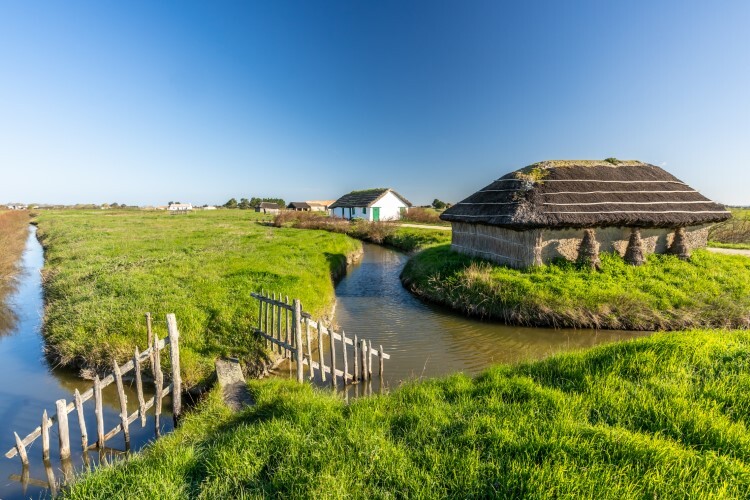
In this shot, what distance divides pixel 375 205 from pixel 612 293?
40967mm

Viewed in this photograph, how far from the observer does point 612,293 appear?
1327cm

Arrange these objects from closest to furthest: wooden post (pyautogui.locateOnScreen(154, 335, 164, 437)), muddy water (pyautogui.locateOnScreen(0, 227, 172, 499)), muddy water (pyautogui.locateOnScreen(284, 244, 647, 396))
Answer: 1. muddy water (pyautogui.locateOnScreen(0, 227, 172, 499))
2. wooden post (pyautogui.locateOnScreen(154, 335, 164, 437))
3. muddy water (pyautogui.locateOnScreen(284, 244, 647, 396))

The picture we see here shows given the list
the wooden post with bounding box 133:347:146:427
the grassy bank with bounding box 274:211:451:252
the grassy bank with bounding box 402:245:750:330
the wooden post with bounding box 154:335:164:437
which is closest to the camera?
the wooden post with bounding box 133:347:146:427

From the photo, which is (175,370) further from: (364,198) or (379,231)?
(364,198)

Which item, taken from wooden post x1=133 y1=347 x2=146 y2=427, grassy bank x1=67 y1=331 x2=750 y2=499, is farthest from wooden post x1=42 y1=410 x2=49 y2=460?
grassy bank x1=67 y1=331 x2=750 y2=499

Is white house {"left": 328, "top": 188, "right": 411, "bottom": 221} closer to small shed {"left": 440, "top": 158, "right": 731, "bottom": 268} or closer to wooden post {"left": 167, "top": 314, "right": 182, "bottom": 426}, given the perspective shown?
small shed {"left": 440, "top": 158, "right": 731, "bottom": 268}

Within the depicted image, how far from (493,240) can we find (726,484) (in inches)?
572

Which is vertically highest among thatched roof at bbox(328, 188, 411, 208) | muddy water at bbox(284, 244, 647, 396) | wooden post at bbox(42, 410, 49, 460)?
thatched roof at bbox(328, 188, 411, 208)

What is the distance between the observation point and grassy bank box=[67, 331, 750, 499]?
3705mm

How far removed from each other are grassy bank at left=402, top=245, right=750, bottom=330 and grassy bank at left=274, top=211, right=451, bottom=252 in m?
12.7

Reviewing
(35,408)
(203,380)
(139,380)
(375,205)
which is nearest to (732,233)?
(375,205)

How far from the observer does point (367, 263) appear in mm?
26344

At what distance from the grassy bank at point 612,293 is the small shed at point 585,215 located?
84 cm

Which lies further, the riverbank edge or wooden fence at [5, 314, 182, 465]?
the riverbank edge
